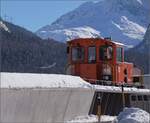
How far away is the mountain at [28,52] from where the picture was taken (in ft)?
191

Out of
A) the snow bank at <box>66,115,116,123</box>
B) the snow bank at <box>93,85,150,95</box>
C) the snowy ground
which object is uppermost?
the snowy ground

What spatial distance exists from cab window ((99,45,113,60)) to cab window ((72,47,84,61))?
93 cm

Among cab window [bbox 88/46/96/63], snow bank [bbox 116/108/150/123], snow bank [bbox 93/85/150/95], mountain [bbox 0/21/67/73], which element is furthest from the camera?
mountain [bbox 0/21/67/73]

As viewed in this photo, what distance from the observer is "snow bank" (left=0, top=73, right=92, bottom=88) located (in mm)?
12701

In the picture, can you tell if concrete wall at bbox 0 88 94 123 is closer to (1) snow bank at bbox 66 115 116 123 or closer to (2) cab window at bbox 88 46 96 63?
(1) snow bank at bbox 66 115 116 123

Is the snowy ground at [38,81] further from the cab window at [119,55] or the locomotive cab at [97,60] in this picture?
the cab window at [119,55]

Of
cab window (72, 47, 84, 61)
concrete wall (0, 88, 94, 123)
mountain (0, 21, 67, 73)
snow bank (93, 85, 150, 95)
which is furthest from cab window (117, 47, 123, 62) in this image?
mountain (0, 21, 67, 73)

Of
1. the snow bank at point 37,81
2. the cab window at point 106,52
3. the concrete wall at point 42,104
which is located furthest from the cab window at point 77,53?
the snow bank at point 37,81

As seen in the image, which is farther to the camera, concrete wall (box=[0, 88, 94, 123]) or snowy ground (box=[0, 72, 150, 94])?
snowy ground (box=[0, 72, 150, 94])

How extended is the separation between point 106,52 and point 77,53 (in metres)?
1.43

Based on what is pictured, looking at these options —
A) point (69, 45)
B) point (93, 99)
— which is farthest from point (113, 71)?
point (93, 99)

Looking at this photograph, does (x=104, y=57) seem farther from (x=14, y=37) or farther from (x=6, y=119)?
(x=14, y=37)

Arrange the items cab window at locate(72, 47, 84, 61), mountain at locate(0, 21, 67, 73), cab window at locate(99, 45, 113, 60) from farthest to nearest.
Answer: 1. mountain at locate(0, 21, 67, 73)
2. cab window at locate(72, 47, 84, 61)
3. cab window at locate(99, 45, 113, 60)

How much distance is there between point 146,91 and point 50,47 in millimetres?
55721
